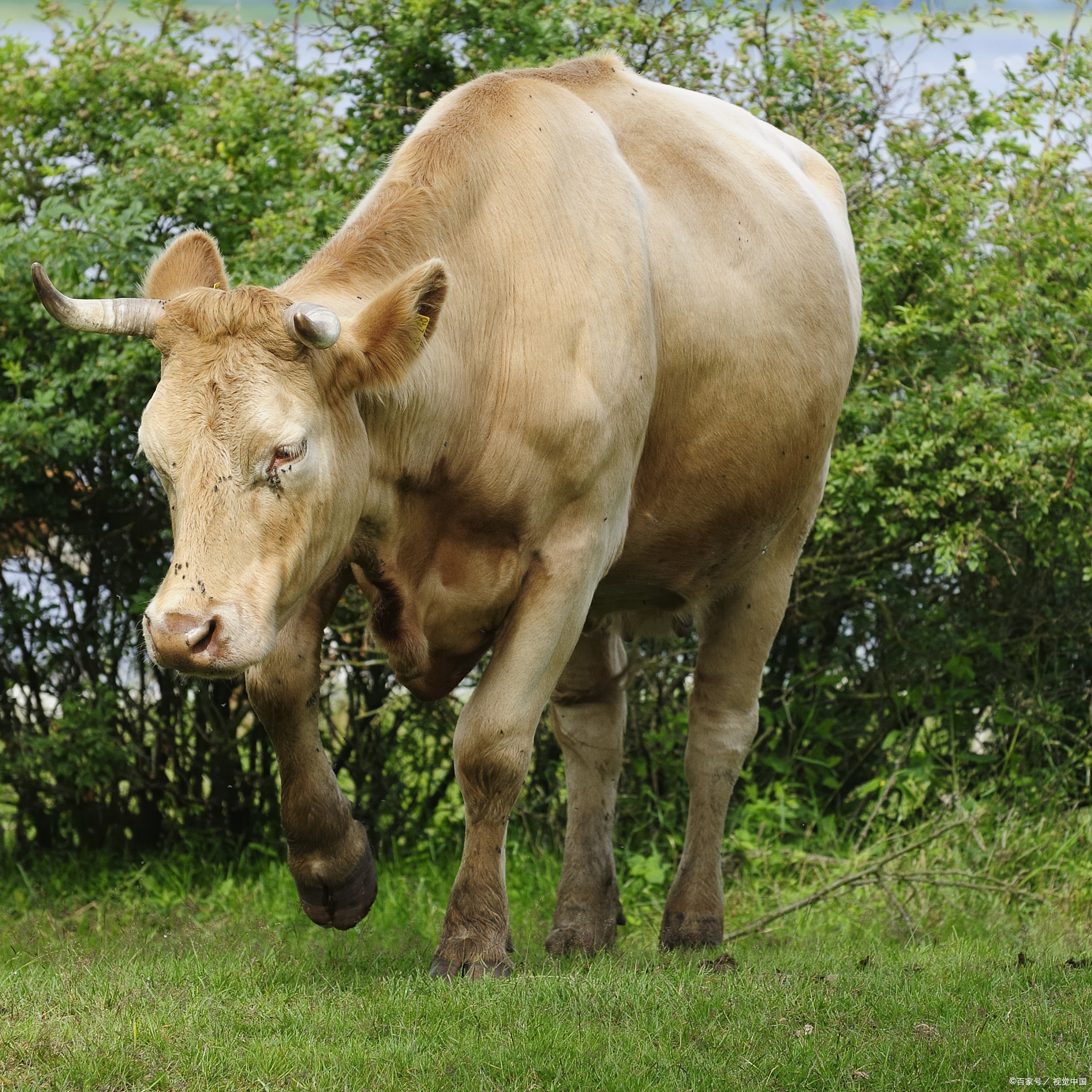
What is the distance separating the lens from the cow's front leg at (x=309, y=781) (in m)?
4.55

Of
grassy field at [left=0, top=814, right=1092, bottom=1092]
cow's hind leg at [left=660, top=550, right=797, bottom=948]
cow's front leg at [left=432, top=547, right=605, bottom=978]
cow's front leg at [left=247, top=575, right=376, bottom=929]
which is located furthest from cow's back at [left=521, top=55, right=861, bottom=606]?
grassy field at [left=0, top=814, right=1092, bottom=1092]

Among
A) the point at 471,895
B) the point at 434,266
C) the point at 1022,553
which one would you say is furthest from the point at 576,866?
the point at 1022,553

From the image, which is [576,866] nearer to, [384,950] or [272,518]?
[384,950]

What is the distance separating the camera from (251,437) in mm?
3682

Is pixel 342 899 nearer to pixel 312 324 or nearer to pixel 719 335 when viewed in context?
pixel 312 324

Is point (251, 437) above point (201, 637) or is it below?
above

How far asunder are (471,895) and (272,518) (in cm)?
134

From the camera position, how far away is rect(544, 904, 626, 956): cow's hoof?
17.9ft

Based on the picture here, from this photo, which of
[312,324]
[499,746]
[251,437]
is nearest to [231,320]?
[312,324]

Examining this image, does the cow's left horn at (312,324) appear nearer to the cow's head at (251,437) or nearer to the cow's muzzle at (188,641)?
the cow's head at (251,437)

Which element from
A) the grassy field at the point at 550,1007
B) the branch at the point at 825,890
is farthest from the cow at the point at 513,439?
the branch at the point at 825,890

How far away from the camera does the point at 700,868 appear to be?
18.7 ft

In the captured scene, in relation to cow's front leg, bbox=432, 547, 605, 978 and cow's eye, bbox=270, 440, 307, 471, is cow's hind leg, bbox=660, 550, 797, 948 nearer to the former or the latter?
cow's front leg, bbox=432, 547, 605, 978

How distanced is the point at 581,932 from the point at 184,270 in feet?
9.22
